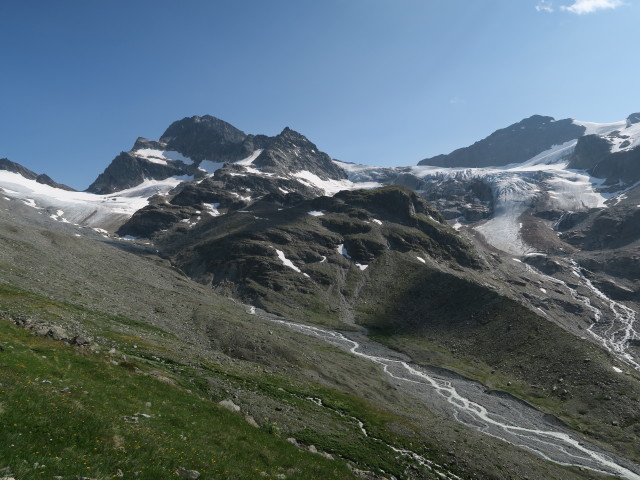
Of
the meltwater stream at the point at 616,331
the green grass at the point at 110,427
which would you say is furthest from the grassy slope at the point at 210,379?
the meltwater stream at the point at 616,331

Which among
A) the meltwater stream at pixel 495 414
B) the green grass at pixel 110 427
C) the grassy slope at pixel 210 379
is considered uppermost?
the green grass at pixel 110 427

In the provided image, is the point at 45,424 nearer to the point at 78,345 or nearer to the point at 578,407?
the point at 78,345

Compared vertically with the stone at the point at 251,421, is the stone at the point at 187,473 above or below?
above

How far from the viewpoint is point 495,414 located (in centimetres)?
7512

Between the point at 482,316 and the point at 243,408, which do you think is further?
the point at 482,316

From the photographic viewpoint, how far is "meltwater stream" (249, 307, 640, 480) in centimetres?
5975

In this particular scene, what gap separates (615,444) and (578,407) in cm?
1306

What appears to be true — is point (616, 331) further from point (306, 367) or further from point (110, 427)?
point (110, 427)

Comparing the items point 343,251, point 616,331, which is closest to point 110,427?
point 343,251

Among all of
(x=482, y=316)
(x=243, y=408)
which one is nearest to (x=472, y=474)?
(x=243, y=408)

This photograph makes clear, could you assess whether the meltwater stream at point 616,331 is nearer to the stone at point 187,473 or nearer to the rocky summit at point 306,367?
the rocky summit at point 306,367

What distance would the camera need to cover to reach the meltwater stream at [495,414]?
59.8 metres

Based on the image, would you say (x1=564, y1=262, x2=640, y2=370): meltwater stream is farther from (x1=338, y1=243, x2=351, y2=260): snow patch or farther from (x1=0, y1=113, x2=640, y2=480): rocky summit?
(x1=338, y1=243, x2=351, y2=260): snow patch

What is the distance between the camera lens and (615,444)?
68438 mm
